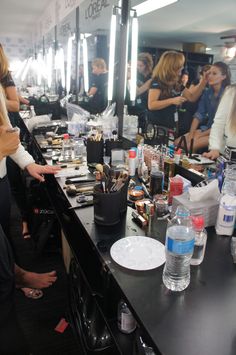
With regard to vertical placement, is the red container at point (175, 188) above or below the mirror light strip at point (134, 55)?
below

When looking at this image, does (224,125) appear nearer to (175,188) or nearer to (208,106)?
(208,106)

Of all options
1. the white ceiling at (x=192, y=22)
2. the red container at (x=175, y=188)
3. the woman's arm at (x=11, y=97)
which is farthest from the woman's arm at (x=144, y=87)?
the woman's arm at (x=11, y=97)

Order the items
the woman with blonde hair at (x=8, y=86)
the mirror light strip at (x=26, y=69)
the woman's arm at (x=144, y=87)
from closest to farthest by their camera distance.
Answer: the woman's arm at (x=144, y=87)
the woman with blonde hair at (x=8, y=86)
the mirror light strip at (x=26, y=69)

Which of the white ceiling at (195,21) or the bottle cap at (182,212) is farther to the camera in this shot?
Result: the white ceiling at (195,21)

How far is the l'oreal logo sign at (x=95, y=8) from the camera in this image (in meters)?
2.59

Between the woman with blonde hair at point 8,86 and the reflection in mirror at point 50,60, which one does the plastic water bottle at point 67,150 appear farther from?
the reflection in mirror at point 50,60

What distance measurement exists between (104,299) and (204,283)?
0.38 metres

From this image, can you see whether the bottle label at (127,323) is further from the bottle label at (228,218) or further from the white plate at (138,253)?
the bottle label at (228,218)

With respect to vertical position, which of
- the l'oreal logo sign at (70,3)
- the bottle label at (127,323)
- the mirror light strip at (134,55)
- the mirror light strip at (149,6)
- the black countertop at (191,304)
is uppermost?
the l'oreal logo sign at (70,3)

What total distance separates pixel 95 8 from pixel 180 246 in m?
2.77

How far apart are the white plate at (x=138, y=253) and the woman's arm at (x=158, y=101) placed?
945 millimetres

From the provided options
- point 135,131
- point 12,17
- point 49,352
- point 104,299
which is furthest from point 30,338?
point 12,17

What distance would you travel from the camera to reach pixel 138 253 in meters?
0.98

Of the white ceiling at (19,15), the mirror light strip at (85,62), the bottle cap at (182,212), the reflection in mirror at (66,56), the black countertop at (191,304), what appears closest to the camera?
the black countertop at (191,304)
